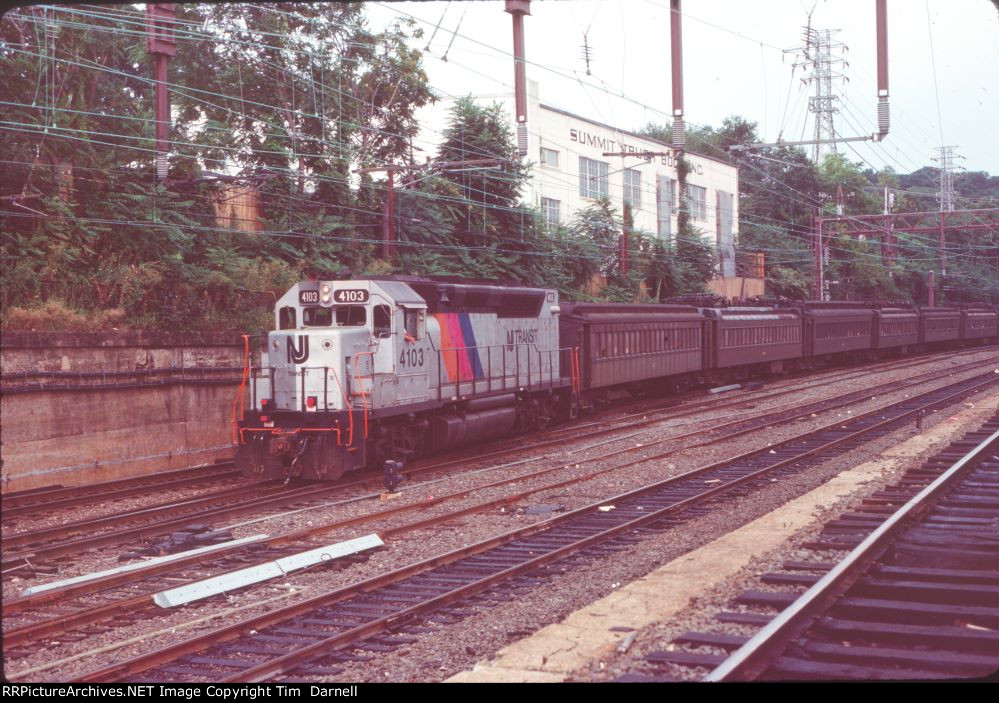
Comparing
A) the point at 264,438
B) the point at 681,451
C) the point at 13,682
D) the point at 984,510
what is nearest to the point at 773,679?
the point at 13,682

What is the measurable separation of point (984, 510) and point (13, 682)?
10591 millimetres

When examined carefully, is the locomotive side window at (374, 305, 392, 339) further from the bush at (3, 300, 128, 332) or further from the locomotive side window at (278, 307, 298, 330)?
the bush at (3, 300, 128, 332)

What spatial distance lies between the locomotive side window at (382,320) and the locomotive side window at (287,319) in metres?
1.57

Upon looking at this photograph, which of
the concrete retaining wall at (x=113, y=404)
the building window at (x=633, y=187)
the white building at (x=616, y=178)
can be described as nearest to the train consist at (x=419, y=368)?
the concrete retaining wall at (x=113, y=404)

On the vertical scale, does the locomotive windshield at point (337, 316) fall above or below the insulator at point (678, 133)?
below

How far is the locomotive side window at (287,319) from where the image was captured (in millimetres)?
16938

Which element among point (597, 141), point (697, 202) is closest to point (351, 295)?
point (597, 141)

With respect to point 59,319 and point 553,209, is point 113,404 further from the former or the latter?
point 553,209

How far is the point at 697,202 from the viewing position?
58.1 meters

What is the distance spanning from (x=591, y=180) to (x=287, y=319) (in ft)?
109

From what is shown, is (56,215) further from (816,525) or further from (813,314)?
(813,314)

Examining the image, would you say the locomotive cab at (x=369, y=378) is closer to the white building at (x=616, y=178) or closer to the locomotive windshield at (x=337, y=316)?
the locomotive windshield at (x=337, y=316)

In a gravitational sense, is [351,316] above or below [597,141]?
below

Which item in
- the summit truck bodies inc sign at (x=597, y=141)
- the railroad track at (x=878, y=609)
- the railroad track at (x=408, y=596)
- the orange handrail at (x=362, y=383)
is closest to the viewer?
the railroad track at (x=878, y=609)
